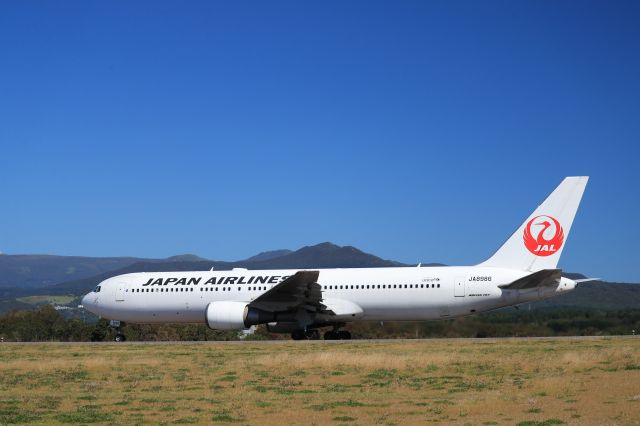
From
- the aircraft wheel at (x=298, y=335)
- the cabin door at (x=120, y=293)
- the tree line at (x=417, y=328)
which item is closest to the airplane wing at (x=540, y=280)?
the tree line at (x=417, y=328)

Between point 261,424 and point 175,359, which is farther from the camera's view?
point 175,359

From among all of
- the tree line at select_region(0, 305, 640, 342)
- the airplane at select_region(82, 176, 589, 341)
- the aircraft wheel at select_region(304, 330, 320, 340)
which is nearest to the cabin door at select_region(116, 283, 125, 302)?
the tree line at select_region(0, 305, 640, 342)

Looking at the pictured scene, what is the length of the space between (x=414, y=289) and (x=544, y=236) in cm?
523

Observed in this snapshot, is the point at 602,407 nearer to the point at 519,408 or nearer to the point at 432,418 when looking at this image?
the point at 519,408

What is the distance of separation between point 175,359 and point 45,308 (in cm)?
2521

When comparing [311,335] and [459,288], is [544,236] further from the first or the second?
[311,335]

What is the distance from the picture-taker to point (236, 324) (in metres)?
34.1

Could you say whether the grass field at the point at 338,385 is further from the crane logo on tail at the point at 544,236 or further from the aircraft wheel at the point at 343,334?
the aircraft wheel at the point at 343,334

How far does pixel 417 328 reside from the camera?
37594mm

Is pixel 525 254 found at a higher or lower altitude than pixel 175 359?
higher

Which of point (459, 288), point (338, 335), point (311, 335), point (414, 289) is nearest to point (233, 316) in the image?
point (311, 335)

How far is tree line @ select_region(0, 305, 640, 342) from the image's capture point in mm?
36625

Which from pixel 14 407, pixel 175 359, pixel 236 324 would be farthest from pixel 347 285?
pixel 14 407

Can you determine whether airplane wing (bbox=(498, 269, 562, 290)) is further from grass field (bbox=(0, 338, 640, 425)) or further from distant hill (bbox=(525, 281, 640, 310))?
distant hill (bbox=(525, 281, 640, 310))
